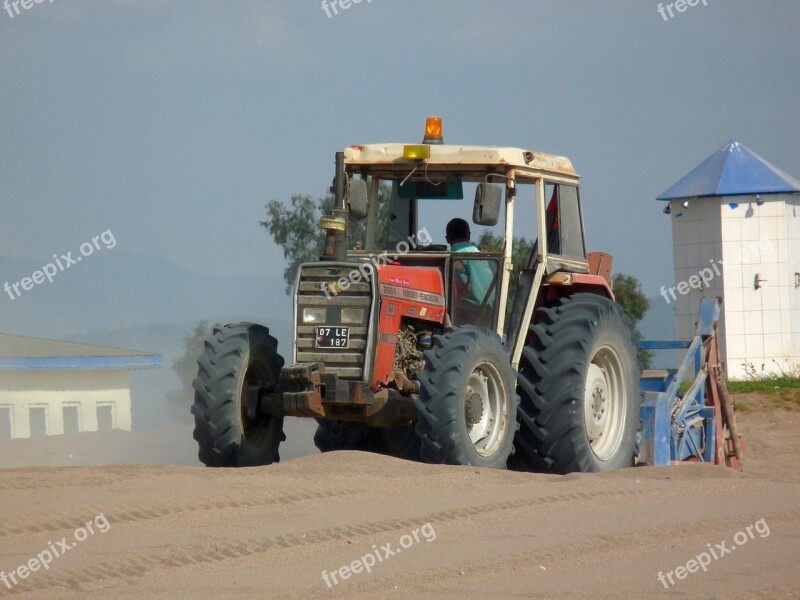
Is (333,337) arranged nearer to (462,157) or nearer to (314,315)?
(314,315)

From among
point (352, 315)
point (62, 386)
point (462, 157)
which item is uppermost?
point (462, 157)

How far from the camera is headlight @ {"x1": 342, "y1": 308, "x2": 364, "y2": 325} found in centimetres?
868

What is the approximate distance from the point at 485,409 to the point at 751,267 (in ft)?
34.3

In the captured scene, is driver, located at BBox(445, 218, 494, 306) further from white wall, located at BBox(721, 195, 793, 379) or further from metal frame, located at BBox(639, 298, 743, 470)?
white wall, located at BBox(721, 195, 793, 379)

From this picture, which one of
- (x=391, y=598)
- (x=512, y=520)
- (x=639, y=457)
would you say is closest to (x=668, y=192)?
(x=639, y=457)

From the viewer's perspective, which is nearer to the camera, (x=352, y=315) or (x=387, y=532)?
(x=387, y=532)

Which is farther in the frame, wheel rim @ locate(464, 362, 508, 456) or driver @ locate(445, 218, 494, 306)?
driver @ locate(445, 218, 494, 306)

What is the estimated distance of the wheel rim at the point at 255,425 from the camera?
9.02 m

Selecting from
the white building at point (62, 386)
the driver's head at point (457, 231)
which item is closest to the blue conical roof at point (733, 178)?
the driver's head at point (457, 231)

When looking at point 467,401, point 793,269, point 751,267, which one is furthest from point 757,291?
point 467,401

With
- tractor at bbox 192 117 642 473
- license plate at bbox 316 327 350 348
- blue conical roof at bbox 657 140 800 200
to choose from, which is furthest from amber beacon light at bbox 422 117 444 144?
blue conical roof at bbox 657 140 800 200

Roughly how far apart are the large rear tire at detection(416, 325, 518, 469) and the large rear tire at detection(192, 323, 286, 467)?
4.38 ft

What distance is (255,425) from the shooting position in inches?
361

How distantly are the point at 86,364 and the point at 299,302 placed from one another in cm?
1403
